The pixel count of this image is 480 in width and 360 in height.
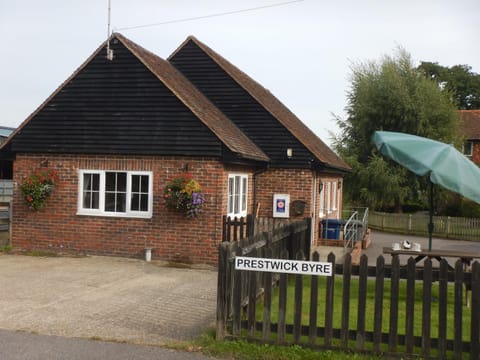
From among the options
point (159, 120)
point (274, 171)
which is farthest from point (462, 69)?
point (159, 120)

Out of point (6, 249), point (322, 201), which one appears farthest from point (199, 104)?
point (322, 201)

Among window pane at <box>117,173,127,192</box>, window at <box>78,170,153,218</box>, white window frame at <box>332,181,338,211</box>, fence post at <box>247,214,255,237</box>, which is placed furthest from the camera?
white window frame at <box>332,181,338,211</box>

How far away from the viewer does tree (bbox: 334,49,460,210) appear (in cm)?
3328

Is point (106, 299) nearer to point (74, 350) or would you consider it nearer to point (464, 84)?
point (74, 350)

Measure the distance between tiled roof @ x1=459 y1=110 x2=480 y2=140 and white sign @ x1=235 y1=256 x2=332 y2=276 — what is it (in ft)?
120

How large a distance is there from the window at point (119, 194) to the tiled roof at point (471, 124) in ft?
104

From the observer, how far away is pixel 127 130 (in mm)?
13805

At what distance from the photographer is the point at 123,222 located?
13766mm

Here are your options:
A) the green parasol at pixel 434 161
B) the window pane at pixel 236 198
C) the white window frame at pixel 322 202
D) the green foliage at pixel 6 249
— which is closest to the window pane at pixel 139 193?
the window pane at pixel 236 198

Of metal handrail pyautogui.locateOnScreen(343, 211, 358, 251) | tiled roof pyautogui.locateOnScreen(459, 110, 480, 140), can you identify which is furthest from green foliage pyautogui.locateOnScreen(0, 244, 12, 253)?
tiled roof pyautogui.locateOnScreen(459, 110, 480, 140)

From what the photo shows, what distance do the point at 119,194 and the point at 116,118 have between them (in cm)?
186

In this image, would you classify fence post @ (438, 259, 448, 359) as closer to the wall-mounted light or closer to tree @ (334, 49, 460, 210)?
the wall-mounted light

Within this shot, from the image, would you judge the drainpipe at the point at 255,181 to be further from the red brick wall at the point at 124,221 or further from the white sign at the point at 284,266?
the white sign at the point at 284,266

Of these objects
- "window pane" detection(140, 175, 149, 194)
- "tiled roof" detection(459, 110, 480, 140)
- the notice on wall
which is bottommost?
the notice on wall
